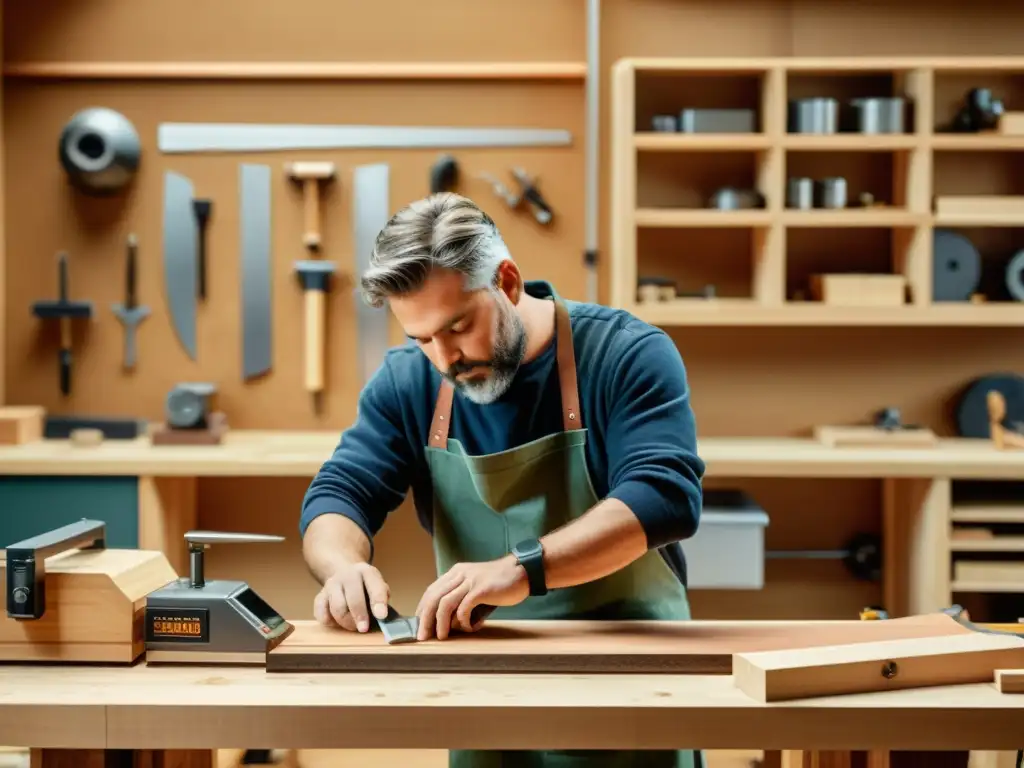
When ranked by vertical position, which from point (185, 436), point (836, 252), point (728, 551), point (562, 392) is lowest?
point (728, 551)

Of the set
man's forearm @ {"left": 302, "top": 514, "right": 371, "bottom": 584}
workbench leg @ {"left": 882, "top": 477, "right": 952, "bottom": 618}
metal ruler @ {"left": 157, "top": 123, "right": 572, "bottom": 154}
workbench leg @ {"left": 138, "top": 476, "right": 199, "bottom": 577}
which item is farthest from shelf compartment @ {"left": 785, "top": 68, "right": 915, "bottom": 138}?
man's forearm @ {"left": 302, "top": 514, "right": 371, "bottom": 584}

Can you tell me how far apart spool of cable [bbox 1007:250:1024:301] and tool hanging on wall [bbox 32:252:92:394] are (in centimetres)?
331

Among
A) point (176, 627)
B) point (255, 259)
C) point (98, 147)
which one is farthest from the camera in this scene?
point (255, 259)

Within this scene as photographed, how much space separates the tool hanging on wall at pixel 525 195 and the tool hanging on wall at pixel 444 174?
11cm

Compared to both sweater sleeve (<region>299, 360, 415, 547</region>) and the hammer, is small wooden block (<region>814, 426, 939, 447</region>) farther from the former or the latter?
sweater sleeve (<region>299, 360, 415, 547</region>)

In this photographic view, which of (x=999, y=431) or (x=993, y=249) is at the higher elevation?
(x=993, y=249)

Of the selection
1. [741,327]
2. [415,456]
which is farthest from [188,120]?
[415,456]

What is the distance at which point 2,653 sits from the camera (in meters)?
1.58

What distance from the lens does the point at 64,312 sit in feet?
12.9

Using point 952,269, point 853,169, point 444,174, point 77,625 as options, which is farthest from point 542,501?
point 853,169

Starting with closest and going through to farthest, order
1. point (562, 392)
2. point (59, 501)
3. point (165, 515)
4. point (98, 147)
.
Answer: point (562, 392)
point (59, 501)
point (165, 515)
point (98, 147)

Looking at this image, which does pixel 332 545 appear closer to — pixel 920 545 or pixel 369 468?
pixel 369 468

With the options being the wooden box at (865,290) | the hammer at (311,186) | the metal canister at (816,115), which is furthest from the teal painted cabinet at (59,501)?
the metal canister at (816,115)

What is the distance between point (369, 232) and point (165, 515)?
125 cm
